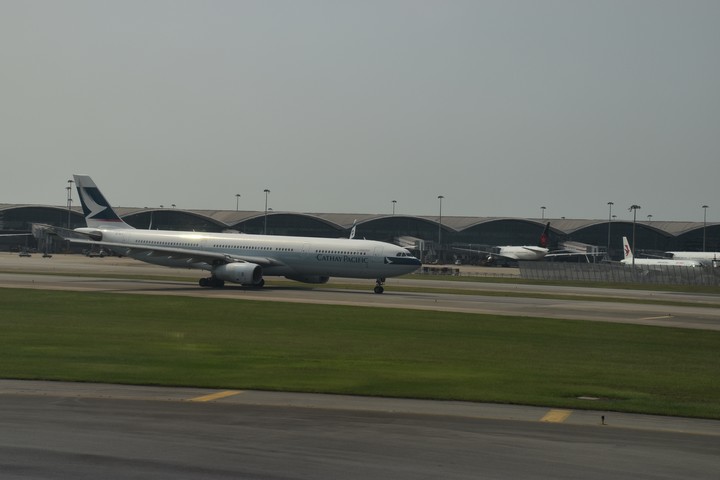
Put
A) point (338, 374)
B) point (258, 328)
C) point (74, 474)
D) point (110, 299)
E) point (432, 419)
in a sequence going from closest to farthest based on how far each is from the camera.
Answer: point (74, 474), point (432, 419), point (338, 374), point (258, 328), point (110, 299)

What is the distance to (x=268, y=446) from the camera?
46.3 feet

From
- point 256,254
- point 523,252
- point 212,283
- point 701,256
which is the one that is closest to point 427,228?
point 523,252

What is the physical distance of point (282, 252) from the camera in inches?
2638

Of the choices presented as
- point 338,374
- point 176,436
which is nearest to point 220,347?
point 338,374

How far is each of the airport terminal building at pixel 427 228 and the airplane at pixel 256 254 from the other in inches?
3402

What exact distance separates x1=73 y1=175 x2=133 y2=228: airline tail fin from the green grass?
90.5 feet

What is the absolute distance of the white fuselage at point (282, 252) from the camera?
6384cm

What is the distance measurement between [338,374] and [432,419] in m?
6.53

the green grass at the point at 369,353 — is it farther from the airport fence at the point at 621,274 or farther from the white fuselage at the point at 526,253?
the white fuselage at the point at 526,253

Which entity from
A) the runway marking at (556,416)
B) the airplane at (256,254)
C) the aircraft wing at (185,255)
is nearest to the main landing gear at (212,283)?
the airplane at (256,254)

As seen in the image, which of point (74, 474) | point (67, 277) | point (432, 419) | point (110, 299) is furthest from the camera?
point (67, 277)

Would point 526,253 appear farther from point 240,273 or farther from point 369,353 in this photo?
point 369,353

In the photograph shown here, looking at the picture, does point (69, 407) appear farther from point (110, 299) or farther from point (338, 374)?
point (110, 299)

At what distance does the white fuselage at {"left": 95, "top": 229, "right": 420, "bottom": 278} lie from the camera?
63844mm
